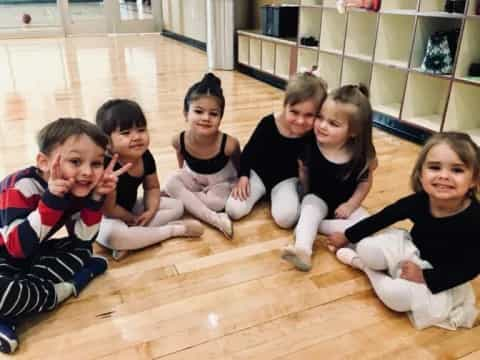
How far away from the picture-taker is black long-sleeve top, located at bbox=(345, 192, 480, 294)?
1084 mm

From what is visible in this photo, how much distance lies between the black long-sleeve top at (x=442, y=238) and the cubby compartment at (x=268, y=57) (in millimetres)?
2943

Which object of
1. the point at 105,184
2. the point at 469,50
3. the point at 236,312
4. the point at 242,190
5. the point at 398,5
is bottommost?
the point at 236,312

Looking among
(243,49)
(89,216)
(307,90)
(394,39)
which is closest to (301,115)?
(307,90)

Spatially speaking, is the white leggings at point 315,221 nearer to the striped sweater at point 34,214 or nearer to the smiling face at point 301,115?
the smiling face at point 301,115

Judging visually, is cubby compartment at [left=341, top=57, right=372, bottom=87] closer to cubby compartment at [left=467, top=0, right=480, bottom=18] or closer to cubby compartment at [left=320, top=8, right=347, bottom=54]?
cubby compartment at [left=320, top=8, right=347, bottom=54]

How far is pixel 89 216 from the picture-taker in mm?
1163

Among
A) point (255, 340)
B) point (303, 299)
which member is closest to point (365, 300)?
point (303, 299)

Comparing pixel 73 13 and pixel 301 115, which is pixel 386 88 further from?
pixel 73 13

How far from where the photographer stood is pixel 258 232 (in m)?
1.57

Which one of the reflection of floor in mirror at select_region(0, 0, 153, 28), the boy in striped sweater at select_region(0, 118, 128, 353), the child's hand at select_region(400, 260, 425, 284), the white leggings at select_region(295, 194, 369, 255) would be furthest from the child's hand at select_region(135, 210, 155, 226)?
the reflection of floor in mirror at select_region(0, 0, 153, 28)

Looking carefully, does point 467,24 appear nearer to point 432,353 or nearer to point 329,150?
point 329,150

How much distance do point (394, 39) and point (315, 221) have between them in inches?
69.8

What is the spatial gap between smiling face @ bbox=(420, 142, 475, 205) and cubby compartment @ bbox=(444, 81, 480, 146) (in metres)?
1.35

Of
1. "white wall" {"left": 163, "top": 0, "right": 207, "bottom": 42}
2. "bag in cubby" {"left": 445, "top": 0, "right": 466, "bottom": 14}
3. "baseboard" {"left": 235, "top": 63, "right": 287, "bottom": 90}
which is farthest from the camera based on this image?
"white wall" {"left": 163, "top": 0, "right": 207, "bottom": 42}
